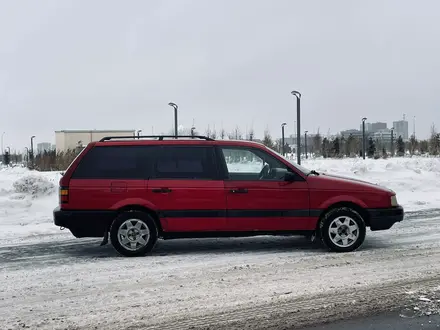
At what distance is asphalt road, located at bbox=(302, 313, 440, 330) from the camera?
4.34 meters

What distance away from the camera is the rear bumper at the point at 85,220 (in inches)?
287

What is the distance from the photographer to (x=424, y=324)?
439 centimetres

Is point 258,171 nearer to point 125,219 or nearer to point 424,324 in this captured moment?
point 125,219

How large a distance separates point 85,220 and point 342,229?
3.88 meters

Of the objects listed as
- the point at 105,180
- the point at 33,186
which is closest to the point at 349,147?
the point at 33,186

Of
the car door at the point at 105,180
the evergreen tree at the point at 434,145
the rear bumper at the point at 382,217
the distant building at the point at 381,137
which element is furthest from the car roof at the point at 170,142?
the distant building at the point at 381,137

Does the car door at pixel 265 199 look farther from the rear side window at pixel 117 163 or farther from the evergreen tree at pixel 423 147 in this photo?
the evergreen tree at pixel 423 147

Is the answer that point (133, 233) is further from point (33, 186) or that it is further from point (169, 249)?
point (33, 186)

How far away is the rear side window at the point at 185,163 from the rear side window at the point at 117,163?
16cm

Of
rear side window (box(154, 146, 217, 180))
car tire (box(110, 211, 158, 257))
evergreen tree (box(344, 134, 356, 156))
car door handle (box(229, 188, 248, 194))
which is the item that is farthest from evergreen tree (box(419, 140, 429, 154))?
car tire (box(110, 211, 158, 257))

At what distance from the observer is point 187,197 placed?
24.1 ft

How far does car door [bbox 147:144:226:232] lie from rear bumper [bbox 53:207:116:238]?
75 cm

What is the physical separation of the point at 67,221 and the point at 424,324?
5049 millimetres

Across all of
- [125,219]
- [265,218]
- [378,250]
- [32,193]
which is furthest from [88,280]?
[32,193]
